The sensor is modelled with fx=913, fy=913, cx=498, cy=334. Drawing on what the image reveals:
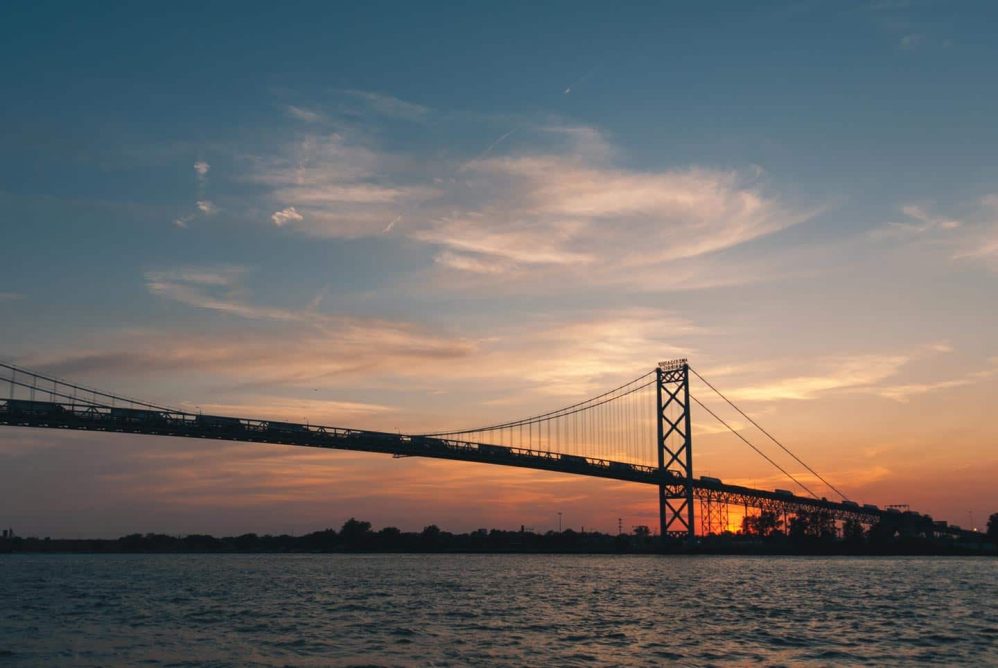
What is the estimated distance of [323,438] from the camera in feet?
310

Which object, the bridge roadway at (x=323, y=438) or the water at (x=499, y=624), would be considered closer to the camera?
the water at (x=499, y=624)

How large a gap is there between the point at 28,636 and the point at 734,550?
105224 mm

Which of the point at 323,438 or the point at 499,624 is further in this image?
the point at 323,438

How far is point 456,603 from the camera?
4109cm

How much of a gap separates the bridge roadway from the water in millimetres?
29158

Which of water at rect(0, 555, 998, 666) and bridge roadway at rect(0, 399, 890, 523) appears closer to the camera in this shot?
water at rect(0, 555, 998, 666)

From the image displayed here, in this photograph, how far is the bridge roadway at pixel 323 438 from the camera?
261ft

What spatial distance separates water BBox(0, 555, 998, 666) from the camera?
24719mm

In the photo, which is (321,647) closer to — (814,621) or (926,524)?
(814,621)

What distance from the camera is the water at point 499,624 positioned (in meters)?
24.7

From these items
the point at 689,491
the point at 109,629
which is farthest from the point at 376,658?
the point at 689,491

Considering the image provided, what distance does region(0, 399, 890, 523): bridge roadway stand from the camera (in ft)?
261

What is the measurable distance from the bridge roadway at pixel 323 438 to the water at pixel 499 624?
2916 cm

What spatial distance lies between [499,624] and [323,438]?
64.9m
